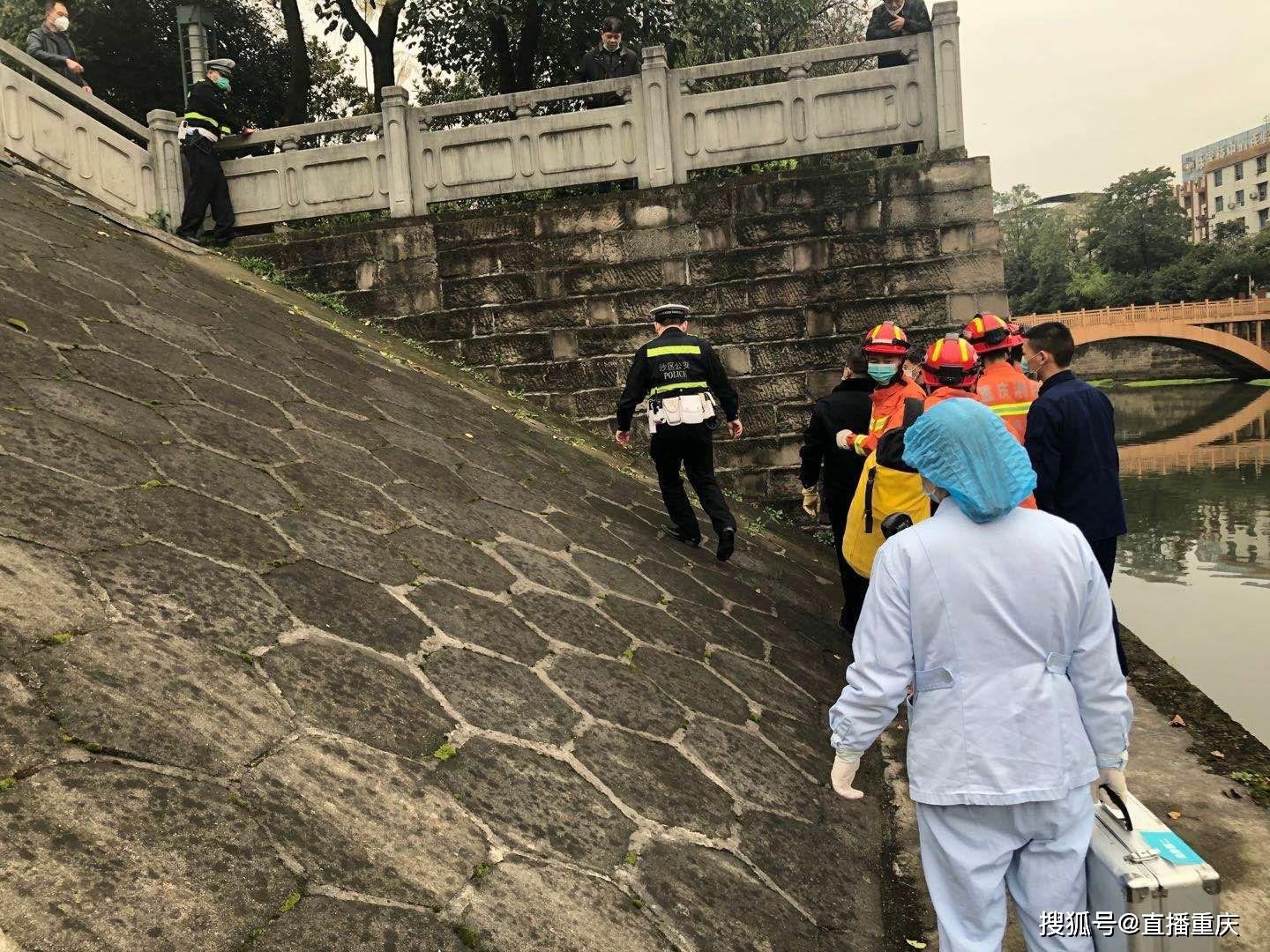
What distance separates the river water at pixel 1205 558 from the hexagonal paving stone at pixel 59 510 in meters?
7.10

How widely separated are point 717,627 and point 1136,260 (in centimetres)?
6232

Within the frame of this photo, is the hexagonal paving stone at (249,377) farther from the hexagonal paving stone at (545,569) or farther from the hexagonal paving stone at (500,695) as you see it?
the hexagonal paving stone at (500,695)

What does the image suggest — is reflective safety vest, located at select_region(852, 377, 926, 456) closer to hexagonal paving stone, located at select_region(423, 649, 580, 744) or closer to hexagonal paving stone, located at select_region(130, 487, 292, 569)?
hexagonal paving stone, located at select_region(423, 649, 580, 744)

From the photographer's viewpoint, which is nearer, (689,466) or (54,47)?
(689,466)

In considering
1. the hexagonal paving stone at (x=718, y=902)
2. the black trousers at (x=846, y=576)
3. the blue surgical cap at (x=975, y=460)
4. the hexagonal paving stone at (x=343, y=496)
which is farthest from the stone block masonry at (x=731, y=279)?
the blue surgical cap at (x=975, y=460)

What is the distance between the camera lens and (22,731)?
7.97 feet

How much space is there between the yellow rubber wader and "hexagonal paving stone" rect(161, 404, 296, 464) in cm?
289

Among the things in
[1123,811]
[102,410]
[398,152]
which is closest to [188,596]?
[102,410]

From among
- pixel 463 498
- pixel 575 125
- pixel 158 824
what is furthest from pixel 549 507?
pixel 575 125

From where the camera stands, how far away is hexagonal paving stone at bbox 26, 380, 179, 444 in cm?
446

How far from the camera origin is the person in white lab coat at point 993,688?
2.38 m

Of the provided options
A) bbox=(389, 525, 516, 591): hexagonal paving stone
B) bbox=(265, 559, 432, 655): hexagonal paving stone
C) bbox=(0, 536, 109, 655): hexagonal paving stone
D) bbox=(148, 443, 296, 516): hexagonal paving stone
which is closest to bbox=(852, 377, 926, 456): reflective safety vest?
bbox=(389, 525, 516, 591): hexagonal paving stone

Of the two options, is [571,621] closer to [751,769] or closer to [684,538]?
[751,769]

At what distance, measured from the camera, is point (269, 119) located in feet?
65.4
